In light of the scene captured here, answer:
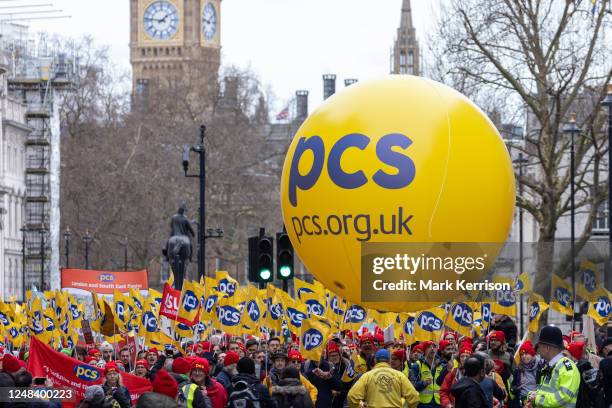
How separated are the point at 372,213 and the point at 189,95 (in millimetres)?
88850

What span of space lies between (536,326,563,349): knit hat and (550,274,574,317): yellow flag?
10951 mm

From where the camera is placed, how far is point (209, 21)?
631 feet

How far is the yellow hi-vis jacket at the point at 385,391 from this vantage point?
16.9 m

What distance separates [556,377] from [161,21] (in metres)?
182

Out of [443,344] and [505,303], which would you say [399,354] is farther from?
[505,303]

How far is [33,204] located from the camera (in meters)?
97.0

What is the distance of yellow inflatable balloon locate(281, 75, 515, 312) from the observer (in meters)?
17.9

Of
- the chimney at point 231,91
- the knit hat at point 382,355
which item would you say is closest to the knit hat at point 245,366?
the knit hat at point 382,355

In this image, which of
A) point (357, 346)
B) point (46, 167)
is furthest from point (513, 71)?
point (46, 167)

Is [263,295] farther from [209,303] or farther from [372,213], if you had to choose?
[372,213]

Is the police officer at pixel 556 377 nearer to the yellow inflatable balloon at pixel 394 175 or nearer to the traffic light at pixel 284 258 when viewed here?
the yellow inflatable balloon at pixel 394 175

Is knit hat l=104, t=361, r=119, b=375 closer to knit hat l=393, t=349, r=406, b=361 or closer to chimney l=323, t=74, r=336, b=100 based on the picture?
knit hat l=393, t=349, r=406, b=361

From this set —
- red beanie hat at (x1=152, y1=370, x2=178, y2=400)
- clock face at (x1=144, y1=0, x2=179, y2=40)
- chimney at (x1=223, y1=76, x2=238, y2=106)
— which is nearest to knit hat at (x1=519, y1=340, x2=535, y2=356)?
red beanie hat at (x1=152, y1=370, x2=178, y2=400)

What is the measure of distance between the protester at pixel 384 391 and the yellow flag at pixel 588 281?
361 inches
